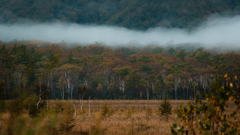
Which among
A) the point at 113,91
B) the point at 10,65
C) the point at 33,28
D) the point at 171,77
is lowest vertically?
the point at 113,91

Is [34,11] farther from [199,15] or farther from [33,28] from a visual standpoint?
[199,15]

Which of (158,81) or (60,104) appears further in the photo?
(158,81)

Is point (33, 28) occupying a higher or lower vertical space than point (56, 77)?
higher

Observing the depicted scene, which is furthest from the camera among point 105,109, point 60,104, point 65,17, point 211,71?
point 65,17

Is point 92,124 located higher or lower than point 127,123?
higher

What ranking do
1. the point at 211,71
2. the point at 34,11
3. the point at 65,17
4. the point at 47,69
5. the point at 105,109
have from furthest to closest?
the point at 65,17 → the point at 34,11 → the point at 211,71 → the point at 105,109 → the point at 47,69

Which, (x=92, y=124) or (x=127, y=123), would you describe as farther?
(x=127, y=123)

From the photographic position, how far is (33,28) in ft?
610

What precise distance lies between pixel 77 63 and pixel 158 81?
24.8 meters

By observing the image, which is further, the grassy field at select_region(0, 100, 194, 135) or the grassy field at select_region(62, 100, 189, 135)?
the grassy field at select_region(62, 100, 189, 135)

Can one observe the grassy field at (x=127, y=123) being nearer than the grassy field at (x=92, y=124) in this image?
No

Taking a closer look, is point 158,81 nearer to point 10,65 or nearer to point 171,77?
point 171,77

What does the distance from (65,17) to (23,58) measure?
508 ft

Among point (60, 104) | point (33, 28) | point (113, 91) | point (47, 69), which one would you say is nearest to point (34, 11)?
point (33, 28)
